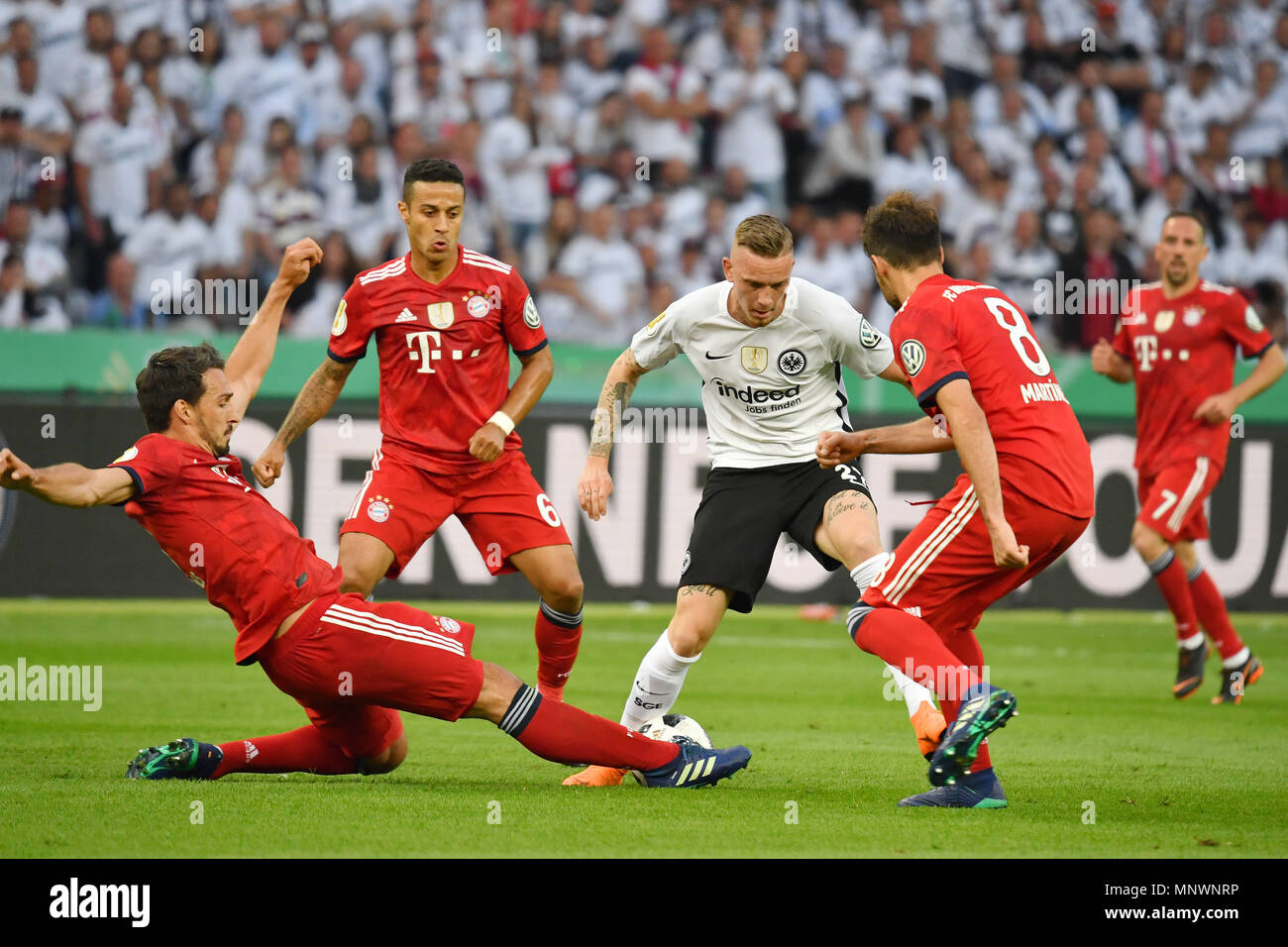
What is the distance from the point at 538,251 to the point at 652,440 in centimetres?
349

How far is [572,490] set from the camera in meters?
12.4

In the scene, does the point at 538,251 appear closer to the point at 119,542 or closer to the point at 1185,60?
the point at 119,542

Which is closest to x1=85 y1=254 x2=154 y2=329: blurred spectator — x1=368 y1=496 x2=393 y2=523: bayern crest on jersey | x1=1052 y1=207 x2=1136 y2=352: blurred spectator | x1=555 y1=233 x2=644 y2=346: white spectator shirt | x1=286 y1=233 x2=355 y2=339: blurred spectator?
x1=286 y1=233 x2=355 y2=339: blurred spectator

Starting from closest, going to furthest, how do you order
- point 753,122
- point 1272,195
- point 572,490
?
point 572,490
point 753,122
point 1272,195

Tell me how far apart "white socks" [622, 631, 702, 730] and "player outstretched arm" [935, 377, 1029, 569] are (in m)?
1.42

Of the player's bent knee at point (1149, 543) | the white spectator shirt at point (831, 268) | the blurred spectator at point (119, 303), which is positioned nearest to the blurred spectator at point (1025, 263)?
the white spectator shirt at point (831, 268)

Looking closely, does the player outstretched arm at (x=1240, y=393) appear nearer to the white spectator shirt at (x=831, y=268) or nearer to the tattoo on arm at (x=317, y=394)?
the tattoo on arm at (x=317, y=394)

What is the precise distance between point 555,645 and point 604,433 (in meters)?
1.07

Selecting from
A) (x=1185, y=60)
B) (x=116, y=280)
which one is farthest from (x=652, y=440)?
(x=1185, y=60)

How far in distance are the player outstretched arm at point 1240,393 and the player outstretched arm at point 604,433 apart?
4.34 metres

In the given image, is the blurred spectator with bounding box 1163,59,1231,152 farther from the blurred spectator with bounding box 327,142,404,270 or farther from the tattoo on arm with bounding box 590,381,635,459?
the tattoo on arm with bounding box 590,381,635,459

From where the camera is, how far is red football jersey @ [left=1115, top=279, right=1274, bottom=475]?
31.7ft

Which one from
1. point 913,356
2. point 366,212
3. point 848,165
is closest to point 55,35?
point 366,212

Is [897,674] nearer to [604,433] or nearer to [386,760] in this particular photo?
[604,433]
